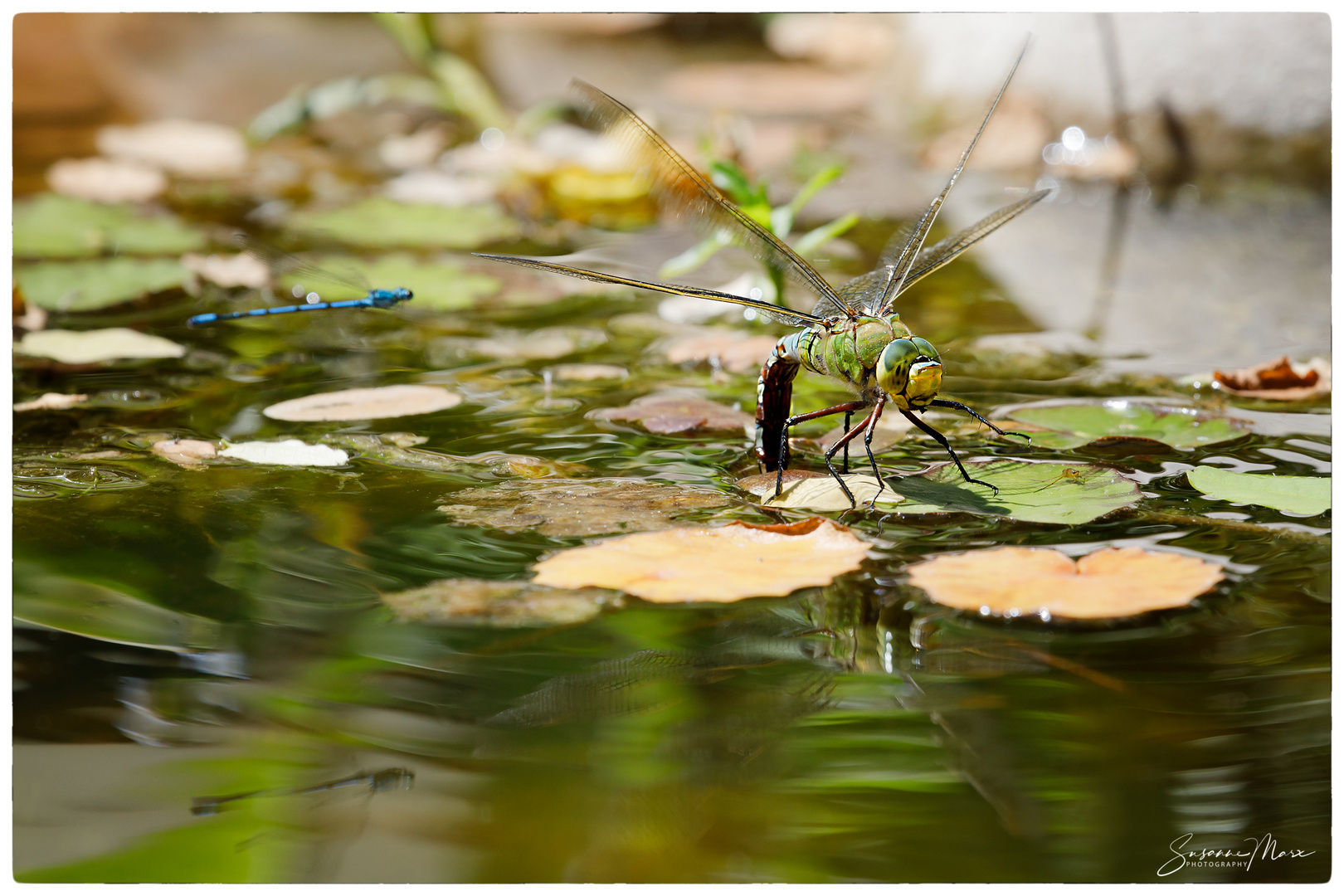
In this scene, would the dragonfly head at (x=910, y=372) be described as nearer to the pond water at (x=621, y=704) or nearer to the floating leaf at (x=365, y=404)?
the pond water at (x=621, y=704)

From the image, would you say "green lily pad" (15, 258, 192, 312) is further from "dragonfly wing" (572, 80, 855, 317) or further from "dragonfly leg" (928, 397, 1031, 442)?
"dragonfly leg" (928, 397, 1031, 442)

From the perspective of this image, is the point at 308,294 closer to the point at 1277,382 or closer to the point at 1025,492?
the point at 1025,492

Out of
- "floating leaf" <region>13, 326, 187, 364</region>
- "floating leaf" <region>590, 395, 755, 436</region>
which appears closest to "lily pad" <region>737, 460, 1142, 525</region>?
"floating leaf" <region>590, 395, 755, 436</region>

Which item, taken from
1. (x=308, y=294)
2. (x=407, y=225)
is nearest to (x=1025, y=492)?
(x=308, y=294)

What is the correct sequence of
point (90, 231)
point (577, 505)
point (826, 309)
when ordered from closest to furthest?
point (577, 505) < point (826, 309) < point (90, 231)

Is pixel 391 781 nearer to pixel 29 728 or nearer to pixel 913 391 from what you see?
pixel 29 728

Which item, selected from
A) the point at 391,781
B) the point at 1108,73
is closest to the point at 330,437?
the point at 391,781
